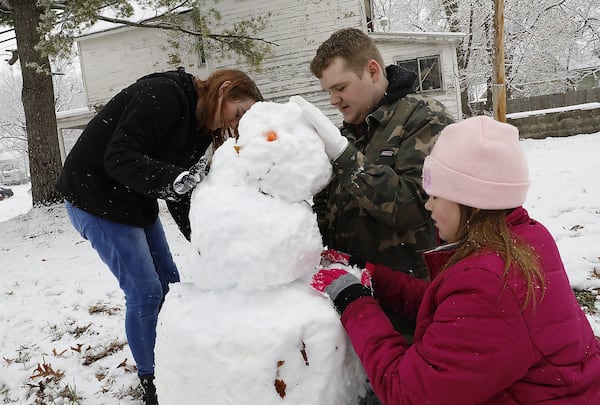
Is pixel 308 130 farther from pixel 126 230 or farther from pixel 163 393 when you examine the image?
pixel 126 230

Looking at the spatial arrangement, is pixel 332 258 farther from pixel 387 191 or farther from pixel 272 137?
pixel 272 137

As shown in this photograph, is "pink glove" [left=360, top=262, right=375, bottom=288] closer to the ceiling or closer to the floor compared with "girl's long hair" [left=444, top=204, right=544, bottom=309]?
closer to the floor

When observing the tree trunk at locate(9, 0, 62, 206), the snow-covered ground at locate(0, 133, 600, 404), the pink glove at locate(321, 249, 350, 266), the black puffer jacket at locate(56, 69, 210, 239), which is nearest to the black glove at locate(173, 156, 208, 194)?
the black puffer jacket at locate(56, 69, 210, 239)

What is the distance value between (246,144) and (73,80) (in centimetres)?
3843

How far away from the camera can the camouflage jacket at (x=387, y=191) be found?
1610 mm

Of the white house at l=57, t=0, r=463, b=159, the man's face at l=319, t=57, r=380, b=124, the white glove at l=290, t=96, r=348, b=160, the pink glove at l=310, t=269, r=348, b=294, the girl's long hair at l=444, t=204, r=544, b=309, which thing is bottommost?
the pink glove at l=310, t=269, r=348, b=294

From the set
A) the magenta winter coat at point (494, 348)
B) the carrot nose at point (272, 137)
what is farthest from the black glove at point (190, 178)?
the magenta winter coat at point (494, 348)

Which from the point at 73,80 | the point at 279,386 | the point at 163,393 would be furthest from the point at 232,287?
the point at 73,80

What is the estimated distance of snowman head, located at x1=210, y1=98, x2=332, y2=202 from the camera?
4.96 ft

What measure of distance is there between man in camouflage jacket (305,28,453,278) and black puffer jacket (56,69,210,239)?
28.2 inches

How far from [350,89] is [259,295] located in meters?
1.03

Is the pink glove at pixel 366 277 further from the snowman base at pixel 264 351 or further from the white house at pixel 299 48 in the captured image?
the white house at pixel 299 48

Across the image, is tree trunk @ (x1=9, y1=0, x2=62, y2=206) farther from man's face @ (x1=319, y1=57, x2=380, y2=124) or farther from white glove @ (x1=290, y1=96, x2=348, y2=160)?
white glove @ (x1=290, y1=96, x2=348, y2=160)

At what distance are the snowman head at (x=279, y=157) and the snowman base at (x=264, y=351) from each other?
34cm
